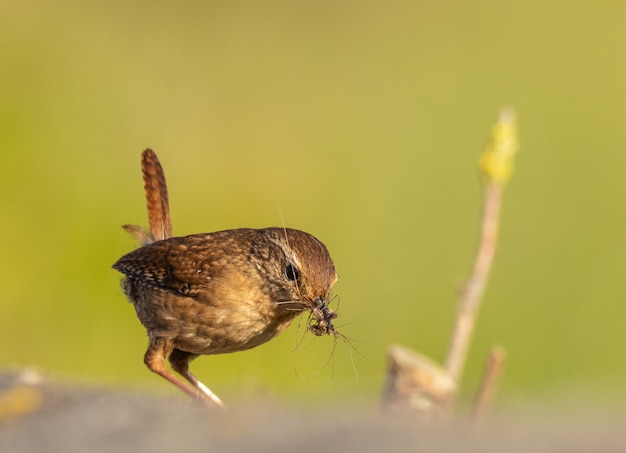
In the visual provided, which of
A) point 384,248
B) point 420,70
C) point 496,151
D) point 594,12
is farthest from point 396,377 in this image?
point 594,12

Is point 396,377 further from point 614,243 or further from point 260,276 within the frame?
point 614,243

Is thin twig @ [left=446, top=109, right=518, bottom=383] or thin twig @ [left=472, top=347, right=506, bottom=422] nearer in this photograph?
thin twig @ [left=472, top=347, right=506, bottom=422]

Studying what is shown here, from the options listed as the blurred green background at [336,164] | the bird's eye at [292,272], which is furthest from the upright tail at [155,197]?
the bird's eye at [292,272]

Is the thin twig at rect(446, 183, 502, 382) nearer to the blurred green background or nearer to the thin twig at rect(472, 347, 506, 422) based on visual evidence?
the thin twig at rect(472, 347, 506, 422)

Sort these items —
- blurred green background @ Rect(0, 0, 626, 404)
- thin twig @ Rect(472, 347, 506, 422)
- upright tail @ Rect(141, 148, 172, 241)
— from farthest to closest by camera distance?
blurred green background @ Rect(0, 0, 626, 404) → upright tail @ Rect(141, 148, 172, 241) → thin twig @ Rect(472, 347, 506, 422)

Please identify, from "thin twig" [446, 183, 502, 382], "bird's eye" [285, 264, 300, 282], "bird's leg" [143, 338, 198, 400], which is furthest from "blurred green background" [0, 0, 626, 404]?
"thin twig" [446, 183, 502, 382]

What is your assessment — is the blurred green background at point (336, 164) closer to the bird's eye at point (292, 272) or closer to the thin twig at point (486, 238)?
the bird's eye at point (292, 272)
